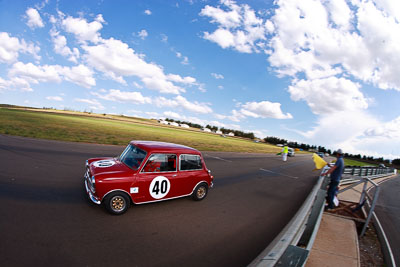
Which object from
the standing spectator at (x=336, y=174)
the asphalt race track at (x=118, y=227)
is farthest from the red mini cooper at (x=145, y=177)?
the standing spectator at (x=336, y=174)

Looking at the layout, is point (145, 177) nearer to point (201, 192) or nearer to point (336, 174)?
point (201, 192)

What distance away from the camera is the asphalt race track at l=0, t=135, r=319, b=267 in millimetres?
3055

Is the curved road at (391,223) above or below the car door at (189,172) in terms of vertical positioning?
below

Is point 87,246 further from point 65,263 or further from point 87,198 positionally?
point 87,198

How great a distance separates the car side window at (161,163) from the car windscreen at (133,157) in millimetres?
210

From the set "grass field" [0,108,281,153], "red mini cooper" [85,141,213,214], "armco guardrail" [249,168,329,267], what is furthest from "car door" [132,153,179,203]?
"grass field" [0,108,281,153]

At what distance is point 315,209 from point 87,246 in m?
4.29

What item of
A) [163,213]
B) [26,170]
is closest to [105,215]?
[163,213]

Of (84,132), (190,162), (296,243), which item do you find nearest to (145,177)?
(190,162)

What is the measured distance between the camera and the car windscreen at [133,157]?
188 inches

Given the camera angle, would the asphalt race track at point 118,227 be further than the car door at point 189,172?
No

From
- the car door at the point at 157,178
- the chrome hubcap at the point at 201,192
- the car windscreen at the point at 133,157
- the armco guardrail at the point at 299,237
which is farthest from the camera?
the chrome hubcap at the point at 201,192

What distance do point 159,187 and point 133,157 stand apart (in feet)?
3.52

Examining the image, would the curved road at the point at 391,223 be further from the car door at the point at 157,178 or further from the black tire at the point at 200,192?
the car door at the point at 157,178
